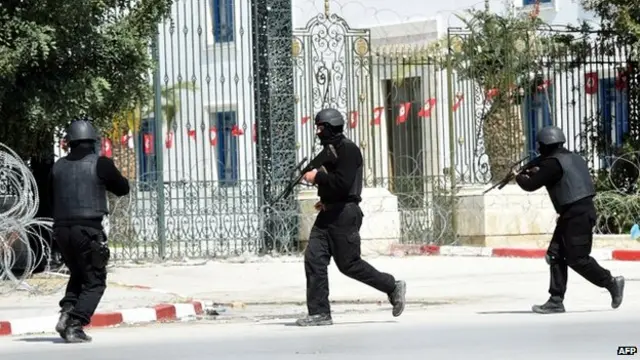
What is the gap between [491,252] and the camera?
22.9 metres

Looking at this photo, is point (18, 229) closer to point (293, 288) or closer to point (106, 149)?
point (293, 288)

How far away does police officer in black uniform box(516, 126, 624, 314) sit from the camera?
13570mm

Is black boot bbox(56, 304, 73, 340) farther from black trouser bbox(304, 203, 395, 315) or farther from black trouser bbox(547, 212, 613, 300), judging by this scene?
black trouser bbox(547, 212, 613, 300)

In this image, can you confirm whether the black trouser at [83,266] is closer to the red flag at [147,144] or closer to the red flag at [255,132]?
the red flag at [147,144]

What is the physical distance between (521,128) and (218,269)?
6265 mm

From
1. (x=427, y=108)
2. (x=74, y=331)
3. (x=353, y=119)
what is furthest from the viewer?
(x=427, y=108)

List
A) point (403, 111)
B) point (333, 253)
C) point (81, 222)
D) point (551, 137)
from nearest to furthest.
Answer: point (81, 222), point (333, 253), point (551, 137), point (403, 111)

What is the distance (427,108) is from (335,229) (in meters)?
14.1

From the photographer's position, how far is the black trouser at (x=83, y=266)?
12211 millimetres

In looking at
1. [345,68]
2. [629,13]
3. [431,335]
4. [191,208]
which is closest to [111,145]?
[191,208]

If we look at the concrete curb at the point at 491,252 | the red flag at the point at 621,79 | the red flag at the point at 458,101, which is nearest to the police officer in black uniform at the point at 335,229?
the concrete curb at the point at 491,252

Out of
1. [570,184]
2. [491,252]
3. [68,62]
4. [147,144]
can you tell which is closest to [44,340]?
[570,184]

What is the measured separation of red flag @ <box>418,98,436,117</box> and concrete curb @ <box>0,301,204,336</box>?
10768 millimetres

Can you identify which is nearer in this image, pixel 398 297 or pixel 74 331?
pixel 74 331
